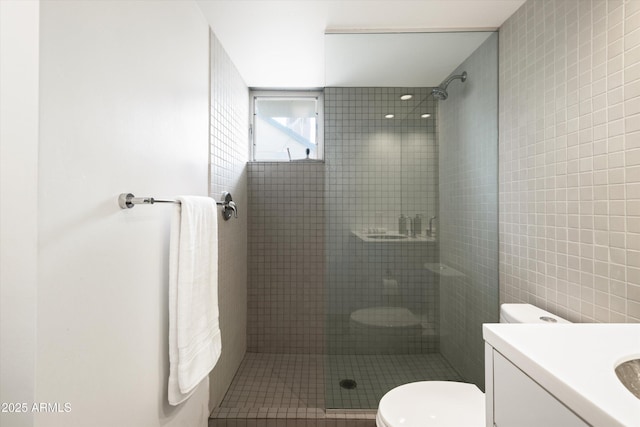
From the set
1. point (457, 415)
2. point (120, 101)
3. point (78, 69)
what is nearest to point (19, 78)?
point (78, 69)

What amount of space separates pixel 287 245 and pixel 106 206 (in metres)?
1.66

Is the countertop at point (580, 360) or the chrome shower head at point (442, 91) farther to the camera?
the chrome shower head at point (442, 91)

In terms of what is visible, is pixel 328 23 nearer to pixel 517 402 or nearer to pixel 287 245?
pixel 287 245

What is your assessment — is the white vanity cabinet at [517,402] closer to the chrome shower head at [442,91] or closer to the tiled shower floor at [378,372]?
the tiled shower floor at [378,372]

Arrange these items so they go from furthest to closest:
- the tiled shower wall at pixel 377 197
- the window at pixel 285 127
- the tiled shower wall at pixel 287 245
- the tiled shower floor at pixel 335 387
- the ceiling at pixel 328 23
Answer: the window at pixel 285 127, the tiled shower wall at pixel 287 245, the tiled shower wall at pixel 377 197, the tiled shower floor at pixel 335 387, the ceiling at pixel 328 23

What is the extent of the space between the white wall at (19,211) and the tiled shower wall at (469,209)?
1710 millimetres

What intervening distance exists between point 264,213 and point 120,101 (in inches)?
62.7

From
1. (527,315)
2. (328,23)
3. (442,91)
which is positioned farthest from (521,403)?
(328,23)

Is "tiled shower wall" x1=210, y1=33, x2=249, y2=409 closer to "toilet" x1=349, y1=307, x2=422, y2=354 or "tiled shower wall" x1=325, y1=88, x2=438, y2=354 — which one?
"tiled shower wall" x1=325, y1=88, x2=438, y2=354

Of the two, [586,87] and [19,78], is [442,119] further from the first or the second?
[19,78]

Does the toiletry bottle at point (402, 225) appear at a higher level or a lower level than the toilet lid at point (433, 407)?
higher

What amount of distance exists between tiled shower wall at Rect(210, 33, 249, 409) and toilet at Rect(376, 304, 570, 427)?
98cm

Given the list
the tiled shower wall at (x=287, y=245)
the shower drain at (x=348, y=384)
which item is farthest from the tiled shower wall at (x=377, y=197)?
the tiled shower wall at (x=287, y=245)

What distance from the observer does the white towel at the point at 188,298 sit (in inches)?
40.1
